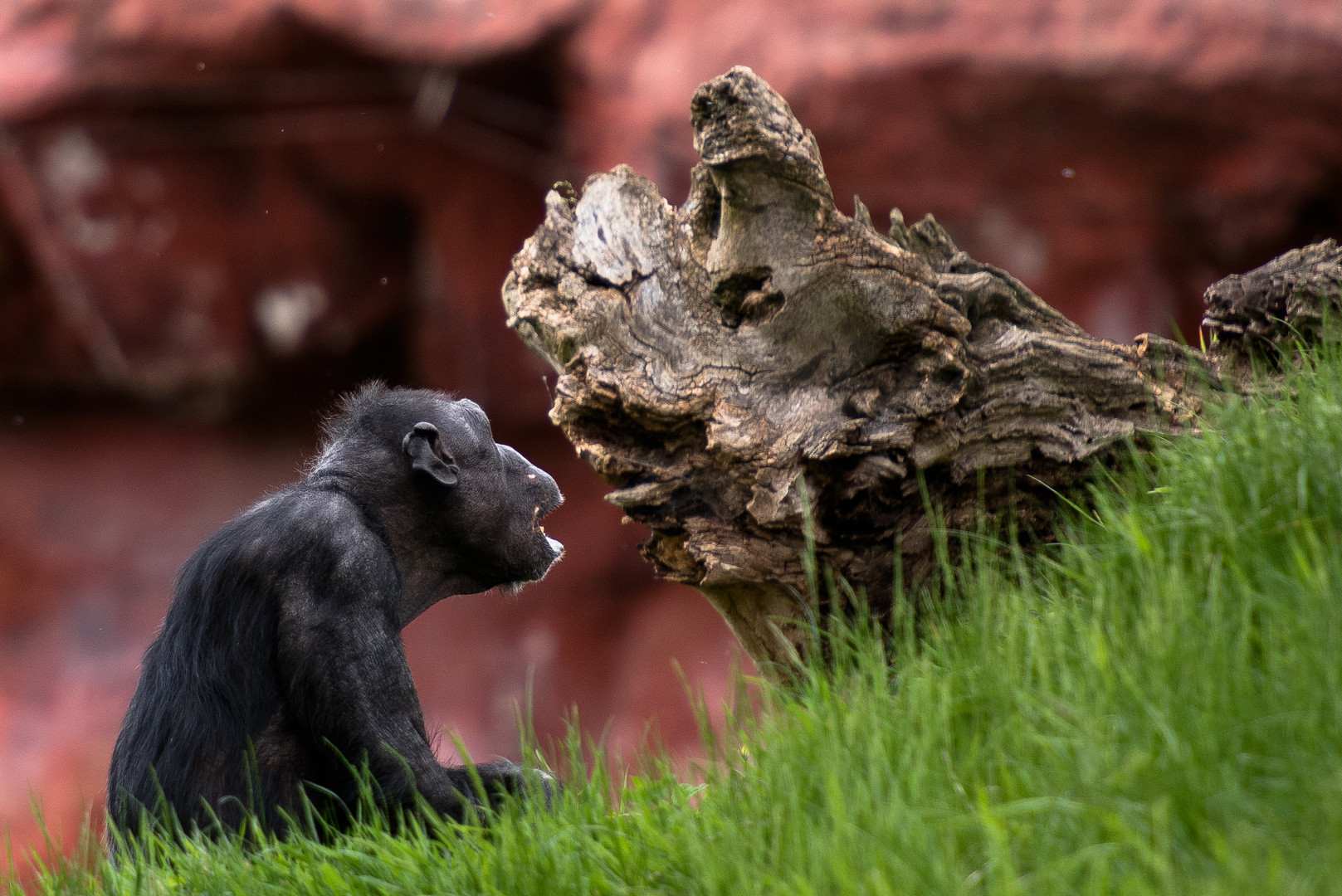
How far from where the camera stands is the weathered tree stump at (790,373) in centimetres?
323

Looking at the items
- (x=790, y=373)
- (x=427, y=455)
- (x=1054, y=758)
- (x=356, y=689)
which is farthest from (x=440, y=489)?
(x=1054, y=758)

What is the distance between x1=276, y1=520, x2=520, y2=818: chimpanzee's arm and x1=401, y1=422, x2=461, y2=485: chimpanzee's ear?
A: 1.30 ft

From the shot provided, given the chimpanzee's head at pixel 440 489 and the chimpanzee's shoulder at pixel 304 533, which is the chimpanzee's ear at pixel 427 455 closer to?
the chimpanzee's head at pixel 440 489

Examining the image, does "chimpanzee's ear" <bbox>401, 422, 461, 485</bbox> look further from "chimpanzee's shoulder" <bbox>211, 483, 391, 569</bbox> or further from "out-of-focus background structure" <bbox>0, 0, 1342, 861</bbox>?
"out-of-focus background structure" <bbox>0, 0, 1342, 861</bbox>

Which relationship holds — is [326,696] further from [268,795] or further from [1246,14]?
[1246,14]

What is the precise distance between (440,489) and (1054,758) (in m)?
2.17

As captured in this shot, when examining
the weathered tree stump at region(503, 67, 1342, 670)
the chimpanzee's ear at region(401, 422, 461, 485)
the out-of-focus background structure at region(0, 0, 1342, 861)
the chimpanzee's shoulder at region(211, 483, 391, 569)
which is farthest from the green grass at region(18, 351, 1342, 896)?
the out-of-focus background structure at region(0, 0, 1342, 861)

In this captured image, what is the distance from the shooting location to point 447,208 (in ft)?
32.6

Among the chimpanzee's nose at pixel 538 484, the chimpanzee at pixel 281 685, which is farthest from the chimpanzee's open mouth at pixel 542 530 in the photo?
the chimpanzee at pixel 281 685

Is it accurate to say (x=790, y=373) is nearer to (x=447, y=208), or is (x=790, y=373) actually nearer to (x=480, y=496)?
(x=480, y=496)

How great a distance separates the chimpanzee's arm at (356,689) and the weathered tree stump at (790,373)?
78 cm

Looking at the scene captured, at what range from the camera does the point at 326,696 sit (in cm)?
310

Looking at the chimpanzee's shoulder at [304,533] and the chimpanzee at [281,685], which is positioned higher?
the chimpanzee's shoulder at [304,533]

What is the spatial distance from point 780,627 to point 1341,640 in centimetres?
185
